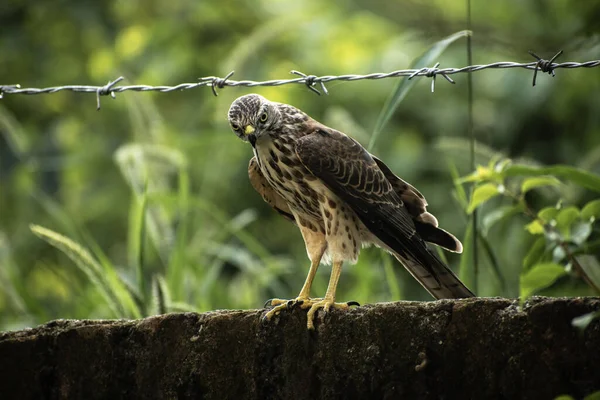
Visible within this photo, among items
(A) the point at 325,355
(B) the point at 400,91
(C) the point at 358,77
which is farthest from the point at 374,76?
(A) the point at 325,355

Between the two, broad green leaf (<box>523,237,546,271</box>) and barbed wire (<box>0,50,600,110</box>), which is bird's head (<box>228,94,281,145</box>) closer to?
barbed wire (<box>0,50,600,110</box>)

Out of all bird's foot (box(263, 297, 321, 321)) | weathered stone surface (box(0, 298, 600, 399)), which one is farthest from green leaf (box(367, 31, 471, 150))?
weathered stone surface (box(0, 298, 600, 399))

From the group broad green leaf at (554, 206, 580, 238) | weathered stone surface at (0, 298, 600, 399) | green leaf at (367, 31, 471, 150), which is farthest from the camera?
green leaf at (367, 31, 471, 150)

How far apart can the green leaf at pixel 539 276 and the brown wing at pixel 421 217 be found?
1461 mm

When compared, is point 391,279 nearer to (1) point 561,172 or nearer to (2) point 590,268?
(2) point 590,268

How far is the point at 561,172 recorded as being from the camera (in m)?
3.23

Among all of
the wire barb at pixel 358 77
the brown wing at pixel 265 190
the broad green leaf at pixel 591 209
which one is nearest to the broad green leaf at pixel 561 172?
the broad green leaf at pixel 591 209

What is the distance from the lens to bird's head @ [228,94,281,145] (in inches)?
146

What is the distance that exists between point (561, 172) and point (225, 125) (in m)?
4.93

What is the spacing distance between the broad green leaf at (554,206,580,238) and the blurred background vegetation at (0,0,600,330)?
7.22ft

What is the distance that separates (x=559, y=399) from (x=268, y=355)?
1.19m

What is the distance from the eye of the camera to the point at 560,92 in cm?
765

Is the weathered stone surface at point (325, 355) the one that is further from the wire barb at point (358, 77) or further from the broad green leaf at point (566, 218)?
the wire barb at point (358, 77)

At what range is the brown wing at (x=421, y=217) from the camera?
4.00 m
